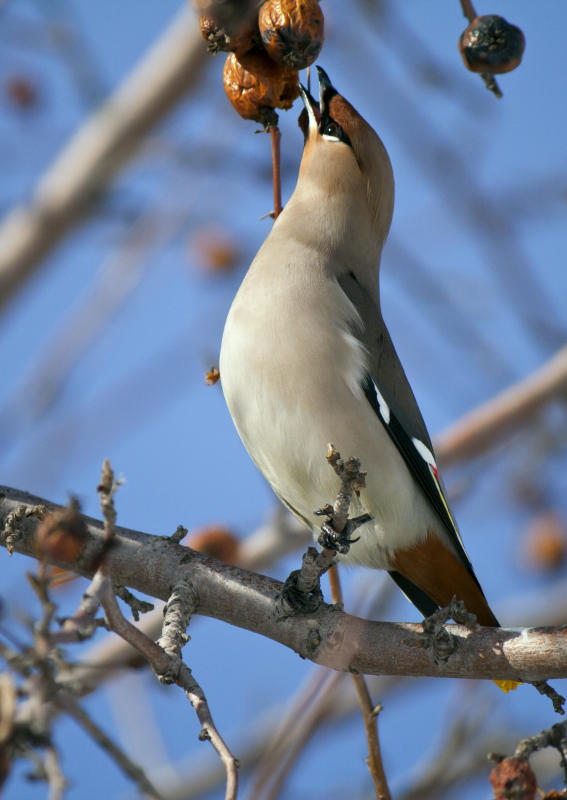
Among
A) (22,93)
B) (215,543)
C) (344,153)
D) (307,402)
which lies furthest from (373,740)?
(22,93)

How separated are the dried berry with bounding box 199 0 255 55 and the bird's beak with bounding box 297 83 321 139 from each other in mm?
905

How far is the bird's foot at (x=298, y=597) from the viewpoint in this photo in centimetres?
224

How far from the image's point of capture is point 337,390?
260 cm

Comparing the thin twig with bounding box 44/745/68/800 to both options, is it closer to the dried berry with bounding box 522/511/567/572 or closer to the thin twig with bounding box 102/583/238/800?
the thin twig with bounding box 102/583/238/800

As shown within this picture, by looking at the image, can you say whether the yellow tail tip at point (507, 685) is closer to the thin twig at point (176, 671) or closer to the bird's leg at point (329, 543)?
the bird's leg at point (329, 543)

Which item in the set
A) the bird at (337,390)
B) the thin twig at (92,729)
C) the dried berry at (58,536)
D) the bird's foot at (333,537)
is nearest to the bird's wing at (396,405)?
the bird at (337,390)

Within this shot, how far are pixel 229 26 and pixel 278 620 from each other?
1.48m

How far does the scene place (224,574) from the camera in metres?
2.32

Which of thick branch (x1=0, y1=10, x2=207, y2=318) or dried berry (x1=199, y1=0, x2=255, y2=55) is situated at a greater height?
thick branch (x1=0, y1=10, x2=207, y2=318)

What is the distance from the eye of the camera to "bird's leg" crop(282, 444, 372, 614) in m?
1.85

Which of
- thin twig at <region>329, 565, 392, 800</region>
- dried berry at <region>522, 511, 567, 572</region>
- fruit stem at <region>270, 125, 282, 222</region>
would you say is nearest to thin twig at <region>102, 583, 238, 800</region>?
thin twig at <region>329, 565, 392, 800</region>

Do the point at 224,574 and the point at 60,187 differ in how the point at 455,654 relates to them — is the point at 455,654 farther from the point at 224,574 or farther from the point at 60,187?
the point at 60,187

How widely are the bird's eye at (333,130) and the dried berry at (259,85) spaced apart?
83 cm

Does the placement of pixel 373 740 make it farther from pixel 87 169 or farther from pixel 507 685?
pixel 87 169
